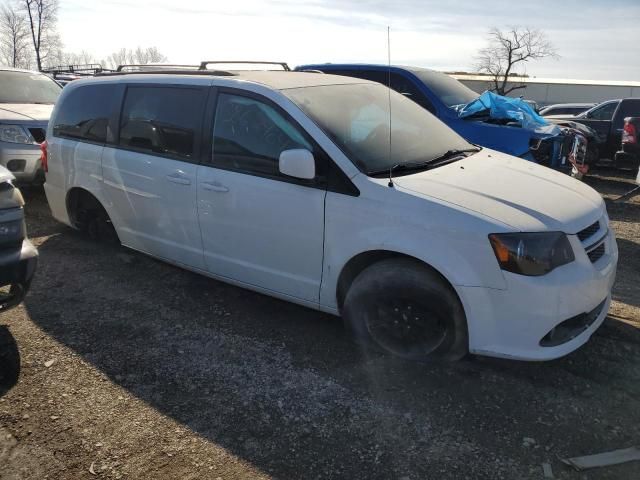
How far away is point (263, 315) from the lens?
12.9 ft

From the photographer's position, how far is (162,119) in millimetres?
4070

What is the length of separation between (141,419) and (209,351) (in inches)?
28.9

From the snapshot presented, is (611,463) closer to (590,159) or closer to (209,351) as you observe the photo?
(209,351)

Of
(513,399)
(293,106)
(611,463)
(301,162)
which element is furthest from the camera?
(293,106)

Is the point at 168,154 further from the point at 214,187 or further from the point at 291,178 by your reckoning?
the point at 291,178

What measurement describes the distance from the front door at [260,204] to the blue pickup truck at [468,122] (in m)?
3.41

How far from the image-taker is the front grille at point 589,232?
2.98 meters

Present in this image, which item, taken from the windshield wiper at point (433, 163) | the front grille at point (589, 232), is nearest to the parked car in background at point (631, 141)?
the windshield wiper at point (433, 163)

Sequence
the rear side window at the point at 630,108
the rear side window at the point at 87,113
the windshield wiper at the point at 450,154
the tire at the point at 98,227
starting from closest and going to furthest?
the windshield wiper at the point at 450,154 < the rear side window at the point at 87,113 < the tire at the point at 98,227 < the rear side window at the point at 630,108

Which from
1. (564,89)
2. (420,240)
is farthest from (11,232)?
(564,89)

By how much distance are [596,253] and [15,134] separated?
6.75 meters

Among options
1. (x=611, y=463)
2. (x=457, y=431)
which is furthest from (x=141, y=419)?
(x=611, y=463)

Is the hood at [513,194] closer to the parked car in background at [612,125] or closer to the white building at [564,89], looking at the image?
the parked car in background at [612,125]

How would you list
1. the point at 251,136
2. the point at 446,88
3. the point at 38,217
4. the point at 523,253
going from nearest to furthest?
the point at 523,253, the point at 251,136, the point at 38,217, the point at 446,88
